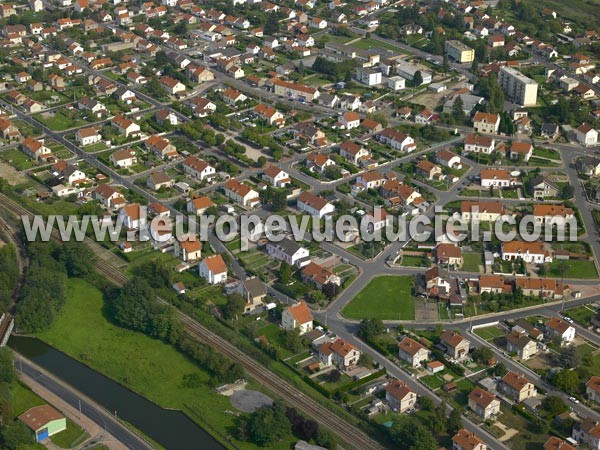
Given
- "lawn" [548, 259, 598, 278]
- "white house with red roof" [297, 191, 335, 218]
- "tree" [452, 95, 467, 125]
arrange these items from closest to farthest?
"lawn" [548, 259, 598, 278], "white house with red roof" [297, 191, 335, 218], "tree" [452, 95, 467, 125]

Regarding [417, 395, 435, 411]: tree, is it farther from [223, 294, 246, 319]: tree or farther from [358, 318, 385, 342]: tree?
[223, 294, 246, 319]: tree

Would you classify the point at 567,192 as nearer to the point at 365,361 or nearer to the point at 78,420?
the point at 365,361

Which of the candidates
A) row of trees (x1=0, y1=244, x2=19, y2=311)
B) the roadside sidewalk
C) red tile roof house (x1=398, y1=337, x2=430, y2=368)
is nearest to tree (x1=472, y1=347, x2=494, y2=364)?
red tile roof house (x1=398, y1=337, x2=430, y2=368)

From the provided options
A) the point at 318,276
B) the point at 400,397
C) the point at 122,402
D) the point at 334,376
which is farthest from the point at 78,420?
the point at 318,276

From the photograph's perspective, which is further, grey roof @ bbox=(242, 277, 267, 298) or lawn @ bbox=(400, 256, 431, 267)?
lawn @ bbox=(400, 256, 431, 267)

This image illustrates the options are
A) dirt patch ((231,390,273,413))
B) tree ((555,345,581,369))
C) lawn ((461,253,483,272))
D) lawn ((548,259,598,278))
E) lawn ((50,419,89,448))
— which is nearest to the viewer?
lawn ((50,419,89,448))

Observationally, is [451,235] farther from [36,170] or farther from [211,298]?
[36,170]

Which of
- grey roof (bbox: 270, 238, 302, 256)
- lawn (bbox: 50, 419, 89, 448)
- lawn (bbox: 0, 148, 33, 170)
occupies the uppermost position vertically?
grey roof (bbox: 270, 238, 302, 256)
